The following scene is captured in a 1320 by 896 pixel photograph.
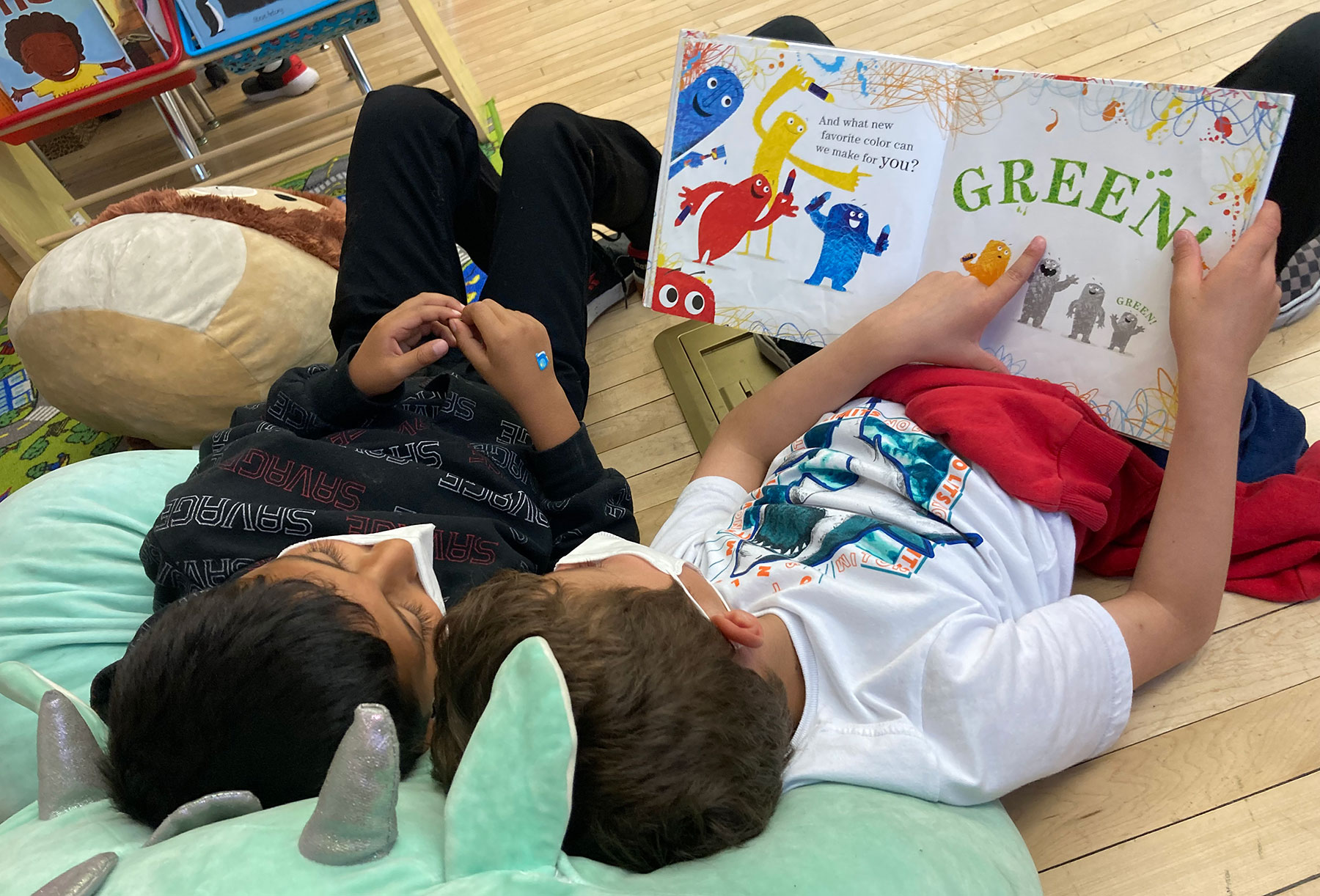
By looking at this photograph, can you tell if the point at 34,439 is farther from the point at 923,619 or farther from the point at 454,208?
the point at 923,619

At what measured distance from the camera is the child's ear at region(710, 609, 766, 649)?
0.56 metres

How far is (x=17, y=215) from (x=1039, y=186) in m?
1.81

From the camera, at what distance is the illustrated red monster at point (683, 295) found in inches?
34.8

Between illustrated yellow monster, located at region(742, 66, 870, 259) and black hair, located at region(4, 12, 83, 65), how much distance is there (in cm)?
128

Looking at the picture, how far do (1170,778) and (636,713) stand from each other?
19.9 inches

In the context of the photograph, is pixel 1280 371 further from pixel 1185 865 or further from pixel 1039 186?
pixel 1185 865

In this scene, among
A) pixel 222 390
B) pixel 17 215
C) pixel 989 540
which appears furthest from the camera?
pixel 17 215

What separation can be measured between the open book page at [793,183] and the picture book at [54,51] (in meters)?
1.16

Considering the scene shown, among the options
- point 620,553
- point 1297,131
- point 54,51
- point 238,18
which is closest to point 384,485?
point 620,553

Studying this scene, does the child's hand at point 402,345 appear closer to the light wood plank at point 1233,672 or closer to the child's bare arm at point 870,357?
the child's bare arm at point 870,357

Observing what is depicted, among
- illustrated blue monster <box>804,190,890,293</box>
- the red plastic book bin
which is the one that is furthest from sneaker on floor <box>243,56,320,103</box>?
illustrated blue monster <box>804,190,890,293</box>

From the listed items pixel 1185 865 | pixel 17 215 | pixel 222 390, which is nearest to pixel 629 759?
pixel 1185 865

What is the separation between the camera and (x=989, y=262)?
77 centimetres

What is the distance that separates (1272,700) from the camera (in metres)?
0.71
